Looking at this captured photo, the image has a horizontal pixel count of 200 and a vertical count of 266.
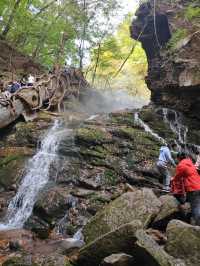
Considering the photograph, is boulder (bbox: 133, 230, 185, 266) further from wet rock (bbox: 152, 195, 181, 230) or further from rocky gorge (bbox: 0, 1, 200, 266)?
wet rock (bbox: 152, 195, 181, 230)

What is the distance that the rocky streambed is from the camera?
7.62 meters

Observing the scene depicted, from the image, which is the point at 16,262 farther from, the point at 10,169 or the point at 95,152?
the point at 95,152

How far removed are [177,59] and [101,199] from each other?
445 inches

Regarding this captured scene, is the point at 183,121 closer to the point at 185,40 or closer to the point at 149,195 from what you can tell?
→ the point at 185,40

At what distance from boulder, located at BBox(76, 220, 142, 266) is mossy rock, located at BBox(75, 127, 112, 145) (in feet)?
28.4

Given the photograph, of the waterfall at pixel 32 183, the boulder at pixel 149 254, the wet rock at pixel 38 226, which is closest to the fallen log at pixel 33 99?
the waterfall at pixel 32 183

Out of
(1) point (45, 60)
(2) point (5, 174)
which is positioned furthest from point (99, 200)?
(1) point (45, 60)

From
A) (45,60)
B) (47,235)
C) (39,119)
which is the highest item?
(45,60)

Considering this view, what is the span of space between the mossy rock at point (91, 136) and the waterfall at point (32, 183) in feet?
3.71

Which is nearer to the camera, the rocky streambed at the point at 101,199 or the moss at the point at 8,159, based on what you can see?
the rocky streambed at the point at 101,199

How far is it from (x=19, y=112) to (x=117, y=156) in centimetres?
671

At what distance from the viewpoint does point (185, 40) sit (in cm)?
2112

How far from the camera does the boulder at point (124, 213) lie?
29.8 ft

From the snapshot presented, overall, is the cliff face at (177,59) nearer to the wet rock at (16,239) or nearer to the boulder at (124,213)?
the boulder at (124,213)
